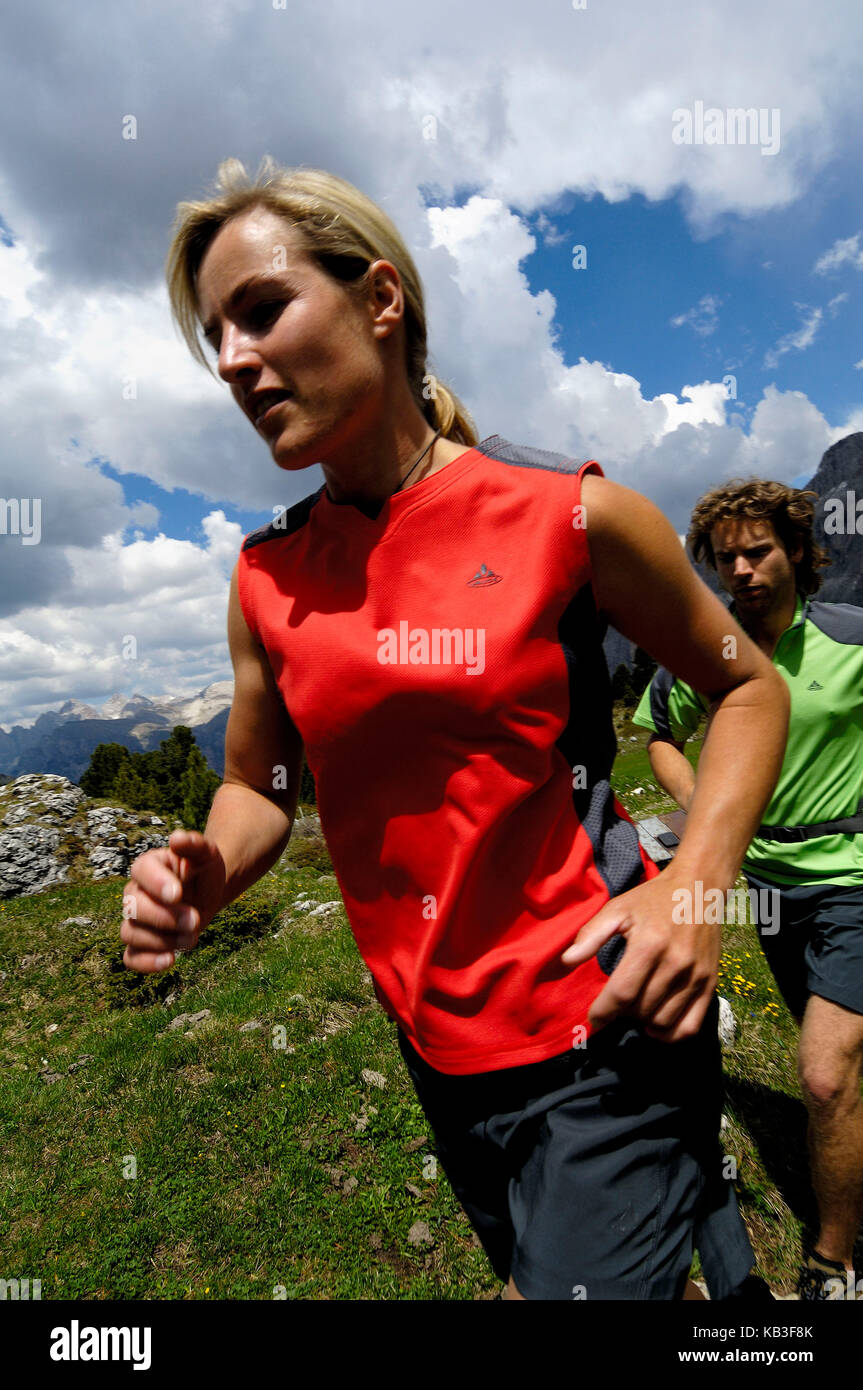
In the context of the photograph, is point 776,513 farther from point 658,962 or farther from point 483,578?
point 658,962

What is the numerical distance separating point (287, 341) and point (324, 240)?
0.38 m

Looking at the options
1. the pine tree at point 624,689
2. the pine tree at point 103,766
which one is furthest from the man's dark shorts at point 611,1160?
the pine tree at point 624,689

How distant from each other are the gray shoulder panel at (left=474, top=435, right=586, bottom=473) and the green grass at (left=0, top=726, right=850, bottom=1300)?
5219 mm

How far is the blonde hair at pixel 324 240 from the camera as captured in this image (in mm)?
1949

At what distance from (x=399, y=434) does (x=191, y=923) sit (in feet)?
5.18

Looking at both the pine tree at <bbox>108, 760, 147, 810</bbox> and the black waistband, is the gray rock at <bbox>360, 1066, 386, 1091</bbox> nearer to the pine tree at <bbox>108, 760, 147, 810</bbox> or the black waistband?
the black waistband

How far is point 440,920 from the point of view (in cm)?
187

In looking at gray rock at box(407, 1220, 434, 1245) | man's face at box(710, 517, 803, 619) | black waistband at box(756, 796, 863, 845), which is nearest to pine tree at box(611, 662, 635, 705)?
man's face at box(710, 517, 803, 619)

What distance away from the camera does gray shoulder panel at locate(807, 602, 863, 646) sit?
4465 millimetres

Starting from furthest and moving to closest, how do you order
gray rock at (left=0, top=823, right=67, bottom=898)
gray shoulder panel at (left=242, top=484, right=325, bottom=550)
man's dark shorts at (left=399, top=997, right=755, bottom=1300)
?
1. gray rock at (left=0, top=823, right=67, bottom=898)
2. gray shoulder panel at (left=242, top=484, right=325, bottom=550)
3. man's dark shorts at (left=399, top=997, right=755, bottom=1300)

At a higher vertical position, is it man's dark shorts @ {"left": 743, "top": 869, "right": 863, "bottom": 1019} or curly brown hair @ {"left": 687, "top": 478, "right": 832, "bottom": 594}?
curly brown hair @ {"left": 687, "top": 478, "right": 832, "bottom": 594}

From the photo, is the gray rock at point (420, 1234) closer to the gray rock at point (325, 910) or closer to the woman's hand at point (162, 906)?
the woman's hand at point (162, 906)

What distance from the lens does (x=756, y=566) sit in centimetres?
459
